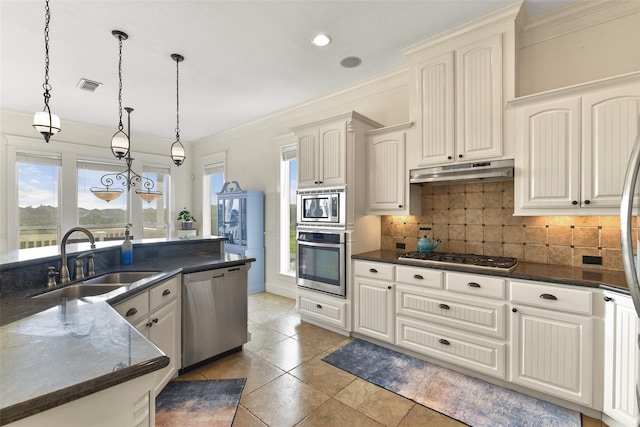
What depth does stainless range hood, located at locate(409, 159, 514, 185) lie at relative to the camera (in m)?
2.40

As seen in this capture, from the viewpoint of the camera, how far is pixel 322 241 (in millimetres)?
3369

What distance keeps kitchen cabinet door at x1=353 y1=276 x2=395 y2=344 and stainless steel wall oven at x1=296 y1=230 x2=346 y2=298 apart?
209 mm

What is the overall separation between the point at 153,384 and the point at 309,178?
278cm

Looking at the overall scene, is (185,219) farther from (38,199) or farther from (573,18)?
(573,18)

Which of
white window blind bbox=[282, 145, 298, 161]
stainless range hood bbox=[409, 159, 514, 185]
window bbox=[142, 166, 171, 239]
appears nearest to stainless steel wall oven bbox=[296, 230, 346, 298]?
stainless range hood bbox=[409, 159, 514, 185]

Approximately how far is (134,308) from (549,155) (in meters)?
3.11

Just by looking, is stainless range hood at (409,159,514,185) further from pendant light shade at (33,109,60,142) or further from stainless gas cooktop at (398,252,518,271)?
pendant light shade at (33,109,60,142)

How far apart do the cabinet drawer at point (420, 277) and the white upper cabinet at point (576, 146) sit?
2.76 ft

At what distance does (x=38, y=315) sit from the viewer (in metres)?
1.30

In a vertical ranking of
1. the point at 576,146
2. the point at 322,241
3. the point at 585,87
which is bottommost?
the point at 322,241

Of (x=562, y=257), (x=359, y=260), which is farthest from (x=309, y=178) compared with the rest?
(x=562, y=257)

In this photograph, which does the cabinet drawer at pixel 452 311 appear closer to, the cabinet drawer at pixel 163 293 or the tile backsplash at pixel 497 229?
the tile backsplash at pixel 497 229

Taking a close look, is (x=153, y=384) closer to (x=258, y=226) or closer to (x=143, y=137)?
(x=258, y=226)

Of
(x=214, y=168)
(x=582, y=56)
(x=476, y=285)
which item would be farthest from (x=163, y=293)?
(x=214, y=168)
